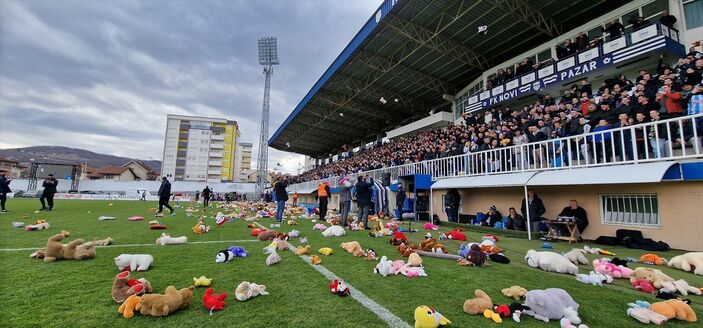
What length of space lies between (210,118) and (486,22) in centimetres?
8061

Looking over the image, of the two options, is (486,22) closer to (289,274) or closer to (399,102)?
(399,102)

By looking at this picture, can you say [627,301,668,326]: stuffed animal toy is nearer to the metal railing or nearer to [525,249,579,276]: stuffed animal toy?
[525,249,579,276]: stuffed animal toy

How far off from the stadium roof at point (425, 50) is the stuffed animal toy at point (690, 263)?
44.9 feet

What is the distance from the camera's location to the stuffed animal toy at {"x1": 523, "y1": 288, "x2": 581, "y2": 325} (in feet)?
9.33

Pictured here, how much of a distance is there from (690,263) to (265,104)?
133 ft

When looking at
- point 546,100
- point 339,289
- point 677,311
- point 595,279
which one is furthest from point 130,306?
point 546,100

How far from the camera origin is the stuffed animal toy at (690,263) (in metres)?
4.64

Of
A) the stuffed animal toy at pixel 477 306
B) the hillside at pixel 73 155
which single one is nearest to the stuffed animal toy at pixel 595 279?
the stuffed animal toy at pixel 477 306

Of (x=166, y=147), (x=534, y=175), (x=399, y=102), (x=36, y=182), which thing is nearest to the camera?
(x=534, y=175)

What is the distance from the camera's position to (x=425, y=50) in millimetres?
19766

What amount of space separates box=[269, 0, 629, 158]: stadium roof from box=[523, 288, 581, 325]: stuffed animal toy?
15681mm

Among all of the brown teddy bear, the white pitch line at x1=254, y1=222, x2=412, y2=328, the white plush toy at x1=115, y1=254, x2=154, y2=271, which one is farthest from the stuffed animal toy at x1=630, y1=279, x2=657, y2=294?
the brown teddy bear

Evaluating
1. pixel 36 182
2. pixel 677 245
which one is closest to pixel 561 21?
pixel 677 245

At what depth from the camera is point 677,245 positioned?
20.6 feet
